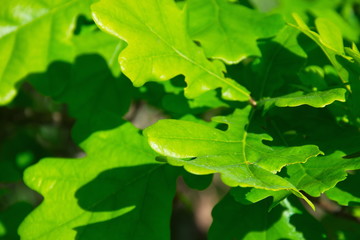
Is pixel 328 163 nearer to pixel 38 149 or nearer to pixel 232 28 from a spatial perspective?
pixel 232 28

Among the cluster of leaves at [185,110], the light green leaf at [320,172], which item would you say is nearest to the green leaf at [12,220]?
the cluster of leaves at [185,110]

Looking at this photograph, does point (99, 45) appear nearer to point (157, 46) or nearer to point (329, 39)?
point (157, 46)

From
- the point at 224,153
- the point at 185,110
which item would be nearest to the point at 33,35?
the point at 185,110

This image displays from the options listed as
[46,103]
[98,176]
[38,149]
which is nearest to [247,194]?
[98,176]

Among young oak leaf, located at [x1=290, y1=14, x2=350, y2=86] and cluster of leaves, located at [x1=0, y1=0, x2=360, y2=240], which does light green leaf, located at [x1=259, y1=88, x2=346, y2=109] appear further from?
young oak leaf, located at [x1=290, y1=14, x2=350, y2=86]

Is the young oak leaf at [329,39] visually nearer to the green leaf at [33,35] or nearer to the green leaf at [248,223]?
the green leaf at [248,223]

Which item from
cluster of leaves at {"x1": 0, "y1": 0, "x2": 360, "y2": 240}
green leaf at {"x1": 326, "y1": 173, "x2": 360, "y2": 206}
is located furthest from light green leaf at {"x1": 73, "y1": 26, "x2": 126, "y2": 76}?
green leaf at {"x1": 326, "y1": 173, "x2": 360, "y2": 206}
